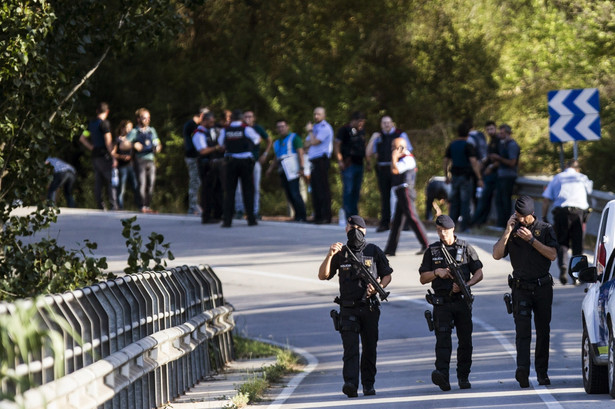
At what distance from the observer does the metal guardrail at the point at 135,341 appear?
25.0 feet

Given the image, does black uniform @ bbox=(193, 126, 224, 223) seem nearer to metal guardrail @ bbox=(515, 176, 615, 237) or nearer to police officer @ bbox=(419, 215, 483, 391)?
metal guardrail @ bbox=(515, 176, 615, 237)

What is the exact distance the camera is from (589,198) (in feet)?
70.6

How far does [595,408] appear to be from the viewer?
9.91 metres

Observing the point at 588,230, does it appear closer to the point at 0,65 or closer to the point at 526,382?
the point at 526,382

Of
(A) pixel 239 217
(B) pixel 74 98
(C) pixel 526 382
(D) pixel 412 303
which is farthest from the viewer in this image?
(A) pixel 239 217

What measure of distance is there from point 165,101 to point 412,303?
18.2 metres

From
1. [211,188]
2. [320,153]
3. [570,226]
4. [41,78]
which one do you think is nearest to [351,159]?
[320,153]

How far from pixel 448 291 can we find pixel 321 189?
12120 millimetres

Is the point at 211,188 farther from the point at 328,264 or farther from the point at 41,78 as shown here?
the point at 328,264

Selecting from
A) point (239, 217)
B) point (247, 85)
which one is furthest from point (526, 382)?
point (247, 85)

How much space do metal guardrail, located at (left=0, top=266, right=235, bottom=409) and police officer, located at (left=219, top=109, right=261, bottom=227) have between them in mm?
8818

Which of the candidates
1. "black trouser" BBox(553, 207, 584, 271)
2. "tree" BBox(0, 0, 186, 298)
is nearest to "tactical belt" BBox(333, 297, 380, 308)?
"tree" BBox(0, 0, 186, 298)

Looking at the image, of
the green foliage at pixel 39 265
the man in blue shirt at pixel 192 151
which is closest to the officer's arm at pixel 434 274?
the green foliage at pixel 39 265

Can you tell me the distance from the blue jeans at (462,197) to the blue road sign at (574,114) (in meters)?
3.24
